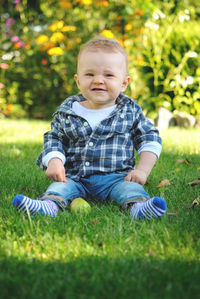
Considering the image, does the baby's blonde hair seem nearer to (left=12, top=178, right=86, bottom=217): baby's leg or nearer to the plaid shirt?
→ the plaid shirt

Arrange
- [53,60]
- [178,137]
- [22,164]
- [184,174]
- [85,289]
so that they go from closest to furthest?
[85,289]
[184,174]
[22,164]
[178,137]
[53,60]

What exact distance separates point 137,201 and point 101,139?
502 mm

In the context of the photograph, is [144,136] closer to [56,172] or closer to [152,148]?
[152,148]

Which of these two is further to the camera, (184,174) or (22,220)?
(184,174)

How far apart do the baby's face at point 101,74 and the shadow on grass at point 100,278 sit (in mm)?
1199

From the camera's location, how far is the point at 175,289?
1240mm

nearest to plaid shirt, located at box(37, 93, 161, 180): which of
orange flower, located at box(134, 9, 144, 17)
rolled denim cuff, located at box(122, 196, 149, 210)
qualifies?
rolled denim cuff, located at box(122, 196, 149, 210)

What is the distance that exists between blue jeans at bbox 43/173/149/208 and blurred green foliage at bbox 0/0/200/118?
3.08 meters

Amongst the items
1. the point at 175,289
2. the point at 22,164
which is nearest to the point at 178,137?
the point at 22,164

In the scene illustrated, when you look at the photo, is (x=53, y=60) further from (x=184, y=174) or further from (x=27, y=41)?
(x=184, y=174)

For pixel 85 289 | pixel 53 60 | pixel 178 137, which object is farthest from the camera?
pixel 53 60

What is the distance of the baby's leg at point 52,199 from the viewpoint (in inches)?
74.7

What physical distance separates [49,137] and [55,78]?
462 centimetres

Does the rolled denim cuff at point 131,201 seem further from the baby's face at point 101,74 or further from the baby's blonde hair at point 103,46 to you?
the baby's blonde hair at point 103,46
